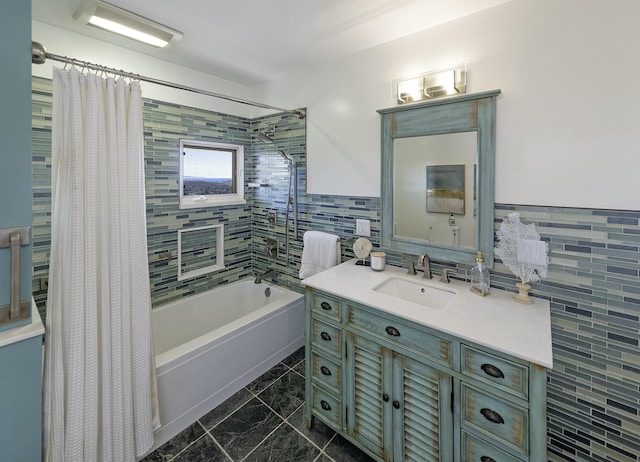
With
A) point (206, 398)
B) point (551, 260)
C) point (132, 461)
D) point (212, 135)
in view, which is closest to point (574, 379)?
point (551, 260)

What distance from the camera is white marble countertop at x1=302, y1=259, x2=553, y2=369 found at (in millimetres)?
1132

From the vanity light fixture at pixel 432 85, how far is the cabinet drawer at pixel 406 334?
1410mm

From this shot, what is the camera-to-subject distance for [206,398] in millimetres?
2014

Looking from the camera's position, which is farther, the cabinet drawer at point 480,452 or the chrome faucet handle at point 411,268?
the chrome faucet handle at point 411,268

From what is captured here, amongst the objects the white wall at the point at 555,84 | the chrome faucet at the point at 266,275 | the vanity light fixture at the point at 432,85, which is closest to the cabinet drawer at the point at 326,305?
the white wall at the point at 555,84

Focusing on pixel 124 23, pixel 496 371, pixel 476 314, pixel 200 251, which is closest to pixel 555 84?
pixel 476 314

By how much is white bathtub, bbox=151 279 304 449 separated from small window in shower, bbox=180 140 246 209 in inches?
36.5

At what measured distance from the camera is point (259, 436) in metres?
1.82

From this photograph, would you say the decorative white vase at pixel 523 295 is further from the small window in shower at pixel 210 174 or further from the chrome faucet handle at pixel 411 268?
the small window in shower at pixel 210 174

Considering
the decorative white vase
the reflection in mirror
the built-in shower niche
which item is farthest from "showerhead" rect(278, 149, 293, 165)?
the decorative white vase

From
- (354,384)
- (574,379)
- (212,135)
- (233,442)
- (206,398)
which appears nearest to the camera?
(574,379)

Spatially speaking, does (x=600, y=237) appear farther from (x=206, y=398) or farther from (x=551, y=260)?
(x=206, y=398)

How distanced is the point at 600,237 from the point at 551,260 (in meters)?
0.22

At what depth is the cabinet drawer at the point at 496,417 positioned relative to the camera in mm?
1090
